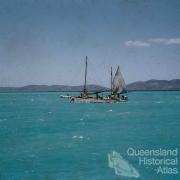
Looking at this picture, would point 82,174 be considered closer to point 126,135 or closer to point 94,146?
point 94,146

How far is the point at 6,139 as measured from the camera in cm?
1647

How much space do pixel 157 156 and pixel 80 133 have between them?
34.4 feet

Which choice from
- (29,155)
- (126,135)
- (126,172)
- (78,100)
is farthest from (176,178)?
(78,100)

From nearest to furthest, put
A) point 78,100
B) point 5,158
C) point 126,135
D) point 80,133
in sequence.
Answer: point 5,158, point 126,135, point 80,133, point 78,100

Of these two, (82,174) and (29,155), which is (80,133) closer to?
(29,155)

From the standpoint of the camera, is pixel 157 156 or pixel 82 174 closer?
pixel 157 156

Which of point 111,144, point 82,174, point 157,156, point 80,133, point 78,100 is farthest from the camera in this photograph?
point 78,100

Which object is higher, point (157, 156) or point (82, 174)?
point (157, 156)

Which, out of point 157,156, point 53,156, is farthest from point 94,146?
point 157,156

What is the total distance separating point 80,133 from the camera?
18.9m

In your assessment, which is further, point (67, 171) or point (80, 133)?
point (80, 133)

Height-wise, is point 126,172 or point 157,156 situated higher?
point 157,156

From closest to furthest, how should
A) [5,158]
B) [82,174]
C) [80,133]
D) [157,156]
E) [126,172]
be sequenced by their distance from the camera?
1. [157,156]
2. [126,172]
3. [82,174]
4. [5,158]
5. [80,133]

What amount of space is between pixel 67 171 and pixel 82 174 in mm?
545
